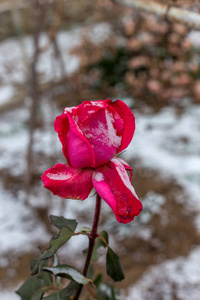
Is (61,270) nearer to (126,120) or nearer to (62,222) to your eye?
(62,222)

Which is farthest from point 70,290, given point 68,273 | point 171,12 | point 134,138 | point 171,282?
point 134,138

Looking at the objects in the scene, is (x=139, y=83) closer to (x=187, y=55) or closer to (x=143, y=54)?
(x=143, y=54)

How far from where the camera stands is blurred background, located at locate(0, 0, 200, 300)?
1.80 metres

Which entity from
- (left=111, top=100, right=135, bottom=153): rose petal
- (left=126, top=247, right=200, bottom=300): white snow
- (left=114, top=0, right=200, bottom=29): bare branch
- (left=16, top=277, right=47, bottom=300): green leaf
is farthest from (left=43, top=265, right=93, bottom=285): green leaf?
(left=126, top=247, right=200, bottom=300): white snow

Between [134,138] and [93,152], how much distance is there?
9.39ft

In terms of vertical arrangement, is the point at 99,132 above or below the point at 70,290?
above

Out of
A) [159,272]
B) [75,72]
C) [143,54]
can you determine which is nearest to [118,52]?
[143,54]

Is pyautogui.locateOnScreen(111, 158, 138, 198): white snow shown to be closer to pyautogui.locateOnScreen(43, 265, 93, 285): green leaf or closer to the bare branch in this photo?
pyautogui.locateOnScreen(43, 265, 93, 285): green leaf

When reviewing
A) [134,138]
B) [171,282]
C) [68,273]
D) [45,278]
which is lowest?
[134,138]

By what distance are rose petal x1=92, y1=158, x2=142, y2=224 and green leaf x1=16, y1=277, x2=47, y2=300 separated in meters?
0.29

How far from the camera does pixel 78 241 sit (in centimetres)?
204

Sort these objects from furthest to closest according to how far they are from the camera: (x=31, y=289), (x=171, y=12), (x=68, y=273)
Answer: (x=171, y=12), (x=31, y=289), (x=68, y=273)

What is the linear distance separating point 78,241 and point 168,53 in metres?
2.78

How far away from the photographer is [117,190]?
0.43 m
